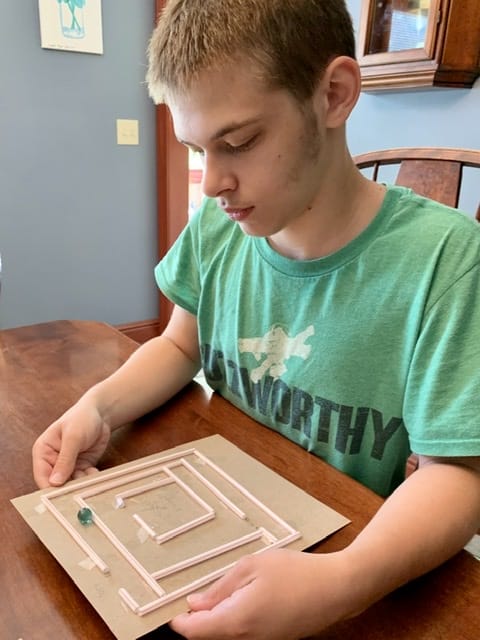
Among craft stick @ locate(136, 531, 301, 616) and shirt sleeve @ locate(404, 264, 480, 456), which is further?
shirt sleeve @ locate(404, 264, 480, 456)

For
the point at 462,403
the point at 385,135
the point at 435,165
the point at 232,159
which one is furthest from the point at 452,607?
the point at 385,135

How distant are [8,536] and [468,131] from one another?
1.34 m

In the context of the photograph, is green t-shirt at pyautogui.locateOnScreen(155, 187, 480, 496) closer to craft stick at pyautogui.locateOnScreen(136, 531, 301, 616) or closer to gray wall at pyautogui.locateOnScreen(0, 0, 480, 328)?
craft stick at pyautogui.locateOnScreen(136, 531, 301, 616)

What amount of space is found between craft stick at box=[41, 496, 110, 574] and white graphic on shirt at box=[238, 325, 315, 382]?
31 cm

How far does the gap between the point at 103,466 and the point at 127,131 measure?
205cm

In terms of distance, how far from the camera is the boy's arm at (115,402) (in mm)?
565

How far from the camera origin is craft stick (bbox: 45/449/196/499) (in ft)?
1.70

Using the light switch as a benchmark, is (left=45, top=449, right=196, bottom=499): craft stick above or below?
below

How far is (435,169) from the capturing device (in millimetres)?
908

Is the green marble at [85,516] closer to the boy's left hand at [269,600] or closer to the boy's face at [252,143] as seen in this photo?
the boy's left hand at [269,600]

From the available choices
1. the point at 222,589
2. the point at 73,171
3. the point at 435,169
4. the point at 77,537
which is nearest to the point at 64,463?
the point at 77,537

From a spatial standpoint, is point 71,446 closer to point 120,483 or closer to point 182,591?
point 120,483

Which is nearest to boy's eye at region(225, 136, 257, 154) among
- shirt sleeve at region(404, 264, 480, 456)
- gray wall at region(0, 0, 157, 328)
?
shirt sleeve at region(404, 264, 480, 456)

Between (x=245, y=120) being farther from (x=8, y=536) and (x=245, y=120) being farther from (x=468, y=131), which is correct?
(x=468, y=131)
